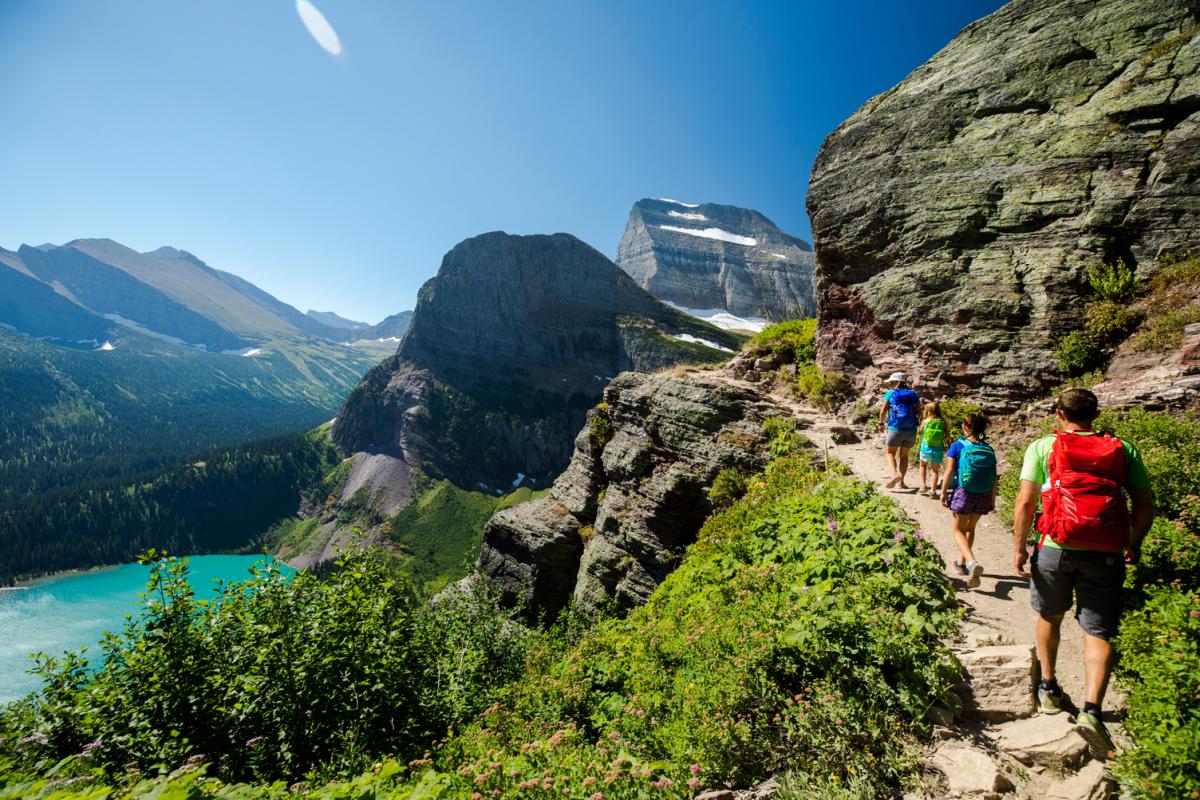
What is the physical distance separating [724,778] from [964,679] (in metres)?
2.95

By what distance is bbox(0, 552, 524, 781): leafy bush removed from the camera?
680 centimetres

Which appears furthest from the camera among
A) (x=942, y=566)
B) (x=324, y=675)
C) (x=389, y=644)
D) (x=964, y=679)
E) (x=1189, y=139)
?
(x=1189, y=139)

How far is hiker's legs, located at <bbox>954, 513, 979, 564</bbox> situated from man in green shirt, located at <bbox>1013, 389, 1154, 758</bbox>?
2379mm

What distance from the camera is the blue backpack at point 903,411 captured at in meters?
11.4

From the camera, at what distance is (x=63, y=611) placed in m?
127

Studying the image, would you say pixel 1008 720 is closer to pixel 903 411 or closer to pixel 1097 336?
pixel 903 411

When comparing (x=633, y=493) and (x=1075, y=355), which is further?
(x=633, y=493)

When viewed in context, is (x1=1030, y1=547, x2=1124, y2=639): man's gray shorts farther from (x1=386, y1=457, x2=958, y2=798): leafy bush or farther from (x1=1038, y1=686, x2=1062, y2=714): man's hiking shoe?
(x1=386, y1=457, x2=958, y2=798): leafy bush

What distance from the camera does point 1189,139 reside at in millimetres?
13227

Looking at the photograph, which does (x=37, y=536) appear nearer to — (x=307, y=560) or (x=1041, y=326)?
(x=307, y=560)

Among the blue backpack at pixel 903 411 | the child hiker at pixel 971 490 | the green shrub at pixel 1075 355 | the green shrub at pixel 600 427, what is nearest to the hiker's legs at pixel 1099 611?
the child hiker at pixel 971 490

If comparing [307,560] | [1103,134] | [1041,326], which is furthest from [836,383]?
[307,560]

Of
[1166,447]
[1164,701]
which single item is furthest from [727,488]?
[1164,701]

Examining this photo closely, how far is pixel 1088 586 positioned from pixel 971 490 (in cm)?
297
